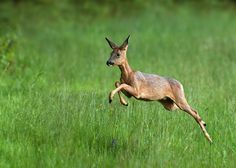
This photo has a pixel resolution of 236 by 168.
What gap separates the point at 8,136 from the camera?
26.7 ft

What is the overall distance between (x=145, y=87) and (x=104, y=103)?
45.9 inches

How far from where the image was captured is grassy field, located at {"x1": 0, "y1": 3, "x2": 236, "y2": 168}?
7.71 metres

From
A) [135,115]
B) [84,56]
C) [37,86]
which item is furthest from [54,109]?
[84,56]

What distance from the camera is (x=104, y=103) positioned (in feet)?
29.9

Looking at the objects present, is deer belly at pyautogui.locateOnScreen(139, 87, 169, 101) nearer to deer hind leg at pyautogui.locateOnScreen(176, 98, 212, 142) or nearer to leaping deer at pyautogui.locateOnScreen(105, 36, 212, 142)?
leaping deer at pyautogui.locateOnScreen(105, 36, 212, 142)

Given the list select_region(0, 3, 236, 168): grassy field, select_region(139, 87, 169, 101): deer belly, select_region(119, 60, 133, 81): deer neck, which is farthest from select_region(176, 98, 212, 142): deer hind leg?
select_region(119, 60, 133, 81): deer neck

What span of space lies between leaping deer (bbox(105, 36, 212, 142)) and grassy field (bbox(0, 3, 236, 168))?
0.22 metres

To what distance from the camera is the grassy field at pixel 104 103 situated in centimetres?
771

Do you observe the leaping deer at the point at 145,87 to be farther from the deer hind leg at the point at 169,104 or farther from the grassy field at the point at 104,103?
the grassy field at the point at 104,103

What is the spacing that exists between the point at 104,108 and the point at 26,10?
14.6 m

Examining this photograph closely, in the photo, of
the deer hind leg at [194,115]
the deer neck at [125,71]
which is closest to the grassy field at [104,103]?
the deer hind leg at [194,115]

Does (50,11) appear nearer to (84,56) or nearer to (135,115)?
(84,56)

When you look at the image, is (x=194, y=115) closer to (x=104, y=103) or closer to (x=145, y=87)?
(x=145, y=87)

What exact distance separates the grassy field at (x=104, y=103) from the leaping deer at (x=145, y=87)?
0.72 feet
